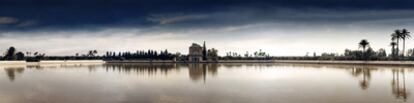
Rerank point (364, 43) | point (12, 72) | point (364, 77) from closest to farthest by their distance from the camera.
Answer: point (364, 77)
point (12, 72)
point (364, 43)

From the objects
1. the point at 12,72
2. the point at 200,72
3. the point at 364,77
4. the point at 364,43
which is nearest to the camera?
the point at 364,77

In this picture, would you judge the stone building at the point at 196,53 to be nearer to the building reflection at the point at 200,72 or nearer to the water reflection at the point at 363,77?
the building reflection at the point at 200,72

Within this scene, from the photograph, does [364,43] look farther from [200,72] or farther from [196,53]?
[200,72]

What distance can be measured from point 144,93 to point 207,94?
353cm

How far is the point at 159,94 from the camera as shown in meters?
24.6

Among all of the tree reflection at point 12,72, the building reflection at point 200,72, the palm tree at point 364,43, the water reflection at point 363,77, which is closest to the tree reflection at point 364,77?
the water reflection at point 363,77

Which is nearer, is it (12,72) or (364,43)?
(12,72)

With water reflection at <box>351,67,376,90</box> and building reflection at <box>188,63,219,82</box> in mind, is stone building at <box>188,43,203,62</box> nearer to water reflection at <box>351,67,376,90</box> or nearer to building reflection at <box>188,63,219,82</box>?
building reflection at <box>188,63,219,82</box>

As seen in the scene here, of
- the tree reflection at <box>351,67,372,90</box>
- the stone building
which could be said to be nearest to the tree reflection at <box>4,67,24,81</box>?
the tree reflection at <box>351,67,372,90</box>

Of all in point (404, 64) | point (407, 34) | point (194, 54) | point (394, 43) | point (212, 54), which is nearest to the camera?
point (404, 64)

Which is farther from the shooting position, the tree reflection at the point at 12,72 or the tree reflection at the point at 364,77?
the tree reflection at the point at 12,72

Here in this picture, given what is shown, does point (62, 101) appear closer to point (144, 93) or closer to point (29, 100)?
point (29, 100)

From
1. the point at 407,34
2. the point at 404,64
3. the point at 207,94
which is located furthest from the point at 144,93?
the point at 407,34

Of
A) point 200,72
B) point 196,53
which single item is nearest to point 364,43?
point 196,53
